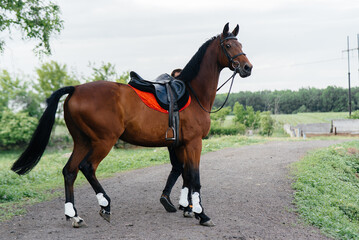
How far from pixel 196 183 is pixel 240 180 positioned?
4.08m

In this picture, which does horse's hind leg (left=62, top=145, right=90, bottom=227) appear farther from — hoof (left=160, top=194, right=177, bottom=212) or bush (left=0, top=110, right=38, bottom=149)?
bush (left=0, top=110, right=38, bottom=149)

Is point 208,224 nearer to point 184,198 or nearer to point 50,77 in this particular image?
point 184,198

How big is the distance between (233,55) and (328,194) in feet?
15.3

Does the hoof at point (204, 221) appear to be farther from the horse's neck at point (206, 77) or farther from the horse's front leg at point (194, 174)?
the horse's neck at point (206, 77)

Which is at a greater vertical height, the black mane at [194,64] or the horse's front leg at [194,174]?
the black mane at [194,64]

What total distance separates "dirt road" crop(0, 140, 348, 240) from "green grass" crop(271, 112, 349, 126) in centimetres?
2874

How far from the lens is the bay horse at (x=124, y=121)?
4578 millimetres

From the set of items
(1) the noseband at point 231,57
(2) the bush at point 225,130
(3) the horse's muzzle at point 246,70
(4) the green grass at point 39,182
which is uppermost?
(1) the noseband at point 231,57

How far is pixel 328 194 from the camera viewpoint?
783 cm

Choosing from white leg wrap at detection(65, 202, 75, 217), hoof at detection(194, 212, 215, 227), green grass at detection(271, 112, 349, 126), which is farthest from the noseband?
green grass at detection(271, 112, 349, 126)

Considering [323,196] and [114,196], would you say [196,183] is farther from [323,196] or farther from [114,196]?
[323,196]

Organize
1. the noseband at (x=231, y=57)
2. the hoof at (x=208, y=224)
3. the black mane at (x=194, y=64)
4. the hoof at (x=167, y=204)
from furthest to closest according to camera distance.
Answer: the hoof at (x=167, y=204) < the black mane at (x=194, y=64) < the noseband at (x=231, y=57) < the hoof at (x=208, y=224)

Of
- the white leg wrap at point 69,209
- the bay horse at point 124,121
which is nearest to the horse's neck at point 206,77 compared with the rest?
the bay horse at point 124,121

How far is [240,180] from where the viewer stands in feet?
28.7
